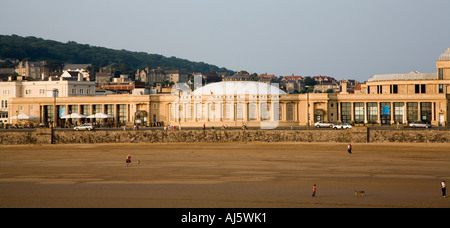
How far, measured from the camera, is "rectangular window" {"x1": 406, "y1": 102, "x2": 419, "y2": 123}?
9244cm

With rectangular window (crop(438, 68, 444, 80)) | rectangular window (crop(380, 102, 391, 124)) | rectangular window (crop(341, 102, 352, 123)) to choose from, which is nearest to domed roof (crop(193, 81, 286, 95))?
rectangular window (crop(341, 102, 352, 123))

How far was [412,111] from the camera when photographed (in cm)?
9262

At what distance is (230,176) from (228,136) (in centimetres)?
2959

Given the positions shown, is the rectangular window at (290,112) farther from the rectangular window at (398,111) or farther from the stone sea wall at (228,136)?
the stone sea wall at (228,136)

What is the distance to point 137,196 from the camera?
121ft

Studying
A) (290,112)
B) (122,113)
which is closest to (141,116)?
(122,113)

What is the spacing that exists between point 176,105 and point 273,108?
15720 mm

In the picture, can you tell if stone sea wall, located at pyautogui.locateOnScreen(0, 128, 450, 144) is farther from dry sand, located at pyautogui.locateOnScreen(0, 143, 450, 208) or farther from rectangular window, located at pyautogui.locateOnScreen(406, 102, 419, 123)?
rectangular window, located at pyautogui.locateOnScreen(406, 102, 419, 123)

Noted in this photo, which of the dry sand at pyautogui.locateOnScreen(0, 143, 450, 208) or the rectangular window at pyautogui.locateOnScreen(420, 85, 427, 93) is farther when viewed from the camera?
the rectangular window at pyautogui.locateOnScreen(420, 85, 427, 93)

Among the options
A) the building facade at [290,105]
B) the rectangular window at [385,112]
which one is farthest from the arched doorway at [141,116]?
the rectangular window at [385,112]

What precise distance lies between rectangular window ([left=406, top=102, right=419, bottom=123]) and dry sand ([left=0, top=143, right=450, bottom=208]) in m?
28.7

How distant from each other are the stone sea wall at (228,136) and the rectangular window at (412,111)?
24478mm

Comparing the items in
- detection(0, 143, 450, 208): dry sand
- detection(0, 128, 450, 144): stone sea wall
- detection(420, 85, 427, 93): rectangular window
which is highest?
detection(420, 85, 427, 93): rectangular window
